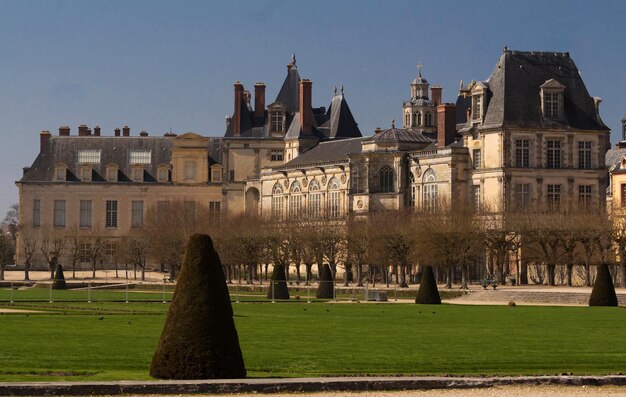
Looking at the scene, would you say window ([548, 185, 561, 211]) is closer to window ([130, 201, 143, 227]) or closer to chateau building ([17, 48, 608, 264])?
chateau building ([17, 48, 608, 264])

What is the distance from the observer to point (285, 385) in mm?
24703

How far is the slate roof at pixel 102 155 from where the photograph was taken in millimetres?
129000

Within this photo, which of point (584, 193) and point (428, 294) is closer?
point (428, 294)

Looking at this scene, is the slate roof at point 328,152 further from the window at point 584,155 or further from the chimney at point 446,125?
the window at point 584,155

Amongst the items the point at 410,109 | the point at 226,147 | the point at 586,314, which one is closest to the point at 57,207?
the point at 226,147

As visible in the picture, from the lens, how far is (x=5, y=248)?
354ft

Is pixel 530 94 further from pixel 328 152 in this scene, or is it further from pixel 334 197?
pixel 328 152

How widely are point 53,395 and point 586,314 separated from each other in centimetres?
3075

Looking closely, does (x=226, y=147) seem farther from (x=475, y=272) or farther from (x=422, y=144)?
(x=475, y=272)

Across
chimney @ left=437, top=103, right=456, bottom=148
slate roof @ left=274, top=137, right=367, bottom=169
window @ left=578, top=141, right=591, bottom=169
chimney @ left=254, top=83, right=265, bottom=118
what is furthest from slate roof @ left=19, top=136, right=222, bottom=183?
window @ left=578, top=141, right=591, bottom=169

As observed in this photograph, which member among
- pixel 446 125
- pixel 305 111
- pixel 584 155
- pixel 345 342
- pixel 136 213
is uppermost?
pixel 305 111

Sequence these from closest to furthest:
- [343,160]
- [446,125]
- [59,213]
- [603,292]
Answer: [603,292] → [446,125] → [343,160] → [59,213]

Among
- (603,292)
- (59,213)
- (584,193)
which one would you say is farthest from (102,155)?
(603,292)

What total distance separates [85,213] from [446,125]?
3843cm
